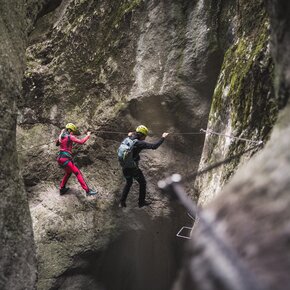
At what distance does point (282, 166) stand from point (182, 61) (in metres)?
10.4

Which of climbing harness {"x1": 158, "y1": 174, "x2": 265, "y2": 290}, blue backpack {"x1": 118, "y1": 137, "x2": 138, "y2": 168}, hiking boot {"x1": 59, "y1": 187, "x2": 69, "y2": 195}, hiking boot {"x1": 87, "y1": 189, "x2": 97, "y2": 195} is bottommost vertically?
hiking boot {"x1": 59, "y1": 187, "x2": 69, "y2": 195}

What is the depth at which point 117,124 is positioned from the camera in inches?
519

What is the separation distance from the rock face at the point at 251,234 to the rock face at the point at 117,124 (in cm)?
973

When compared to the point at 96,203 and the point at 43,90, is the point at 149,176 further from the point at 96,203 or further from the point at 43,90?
the point at 43,90

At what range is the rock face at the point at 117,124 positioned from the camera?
12.6 meters

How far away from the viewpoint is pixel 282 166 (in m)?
2.96

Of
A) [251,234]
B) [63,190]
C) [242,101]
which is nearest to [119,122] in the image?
[63,190]

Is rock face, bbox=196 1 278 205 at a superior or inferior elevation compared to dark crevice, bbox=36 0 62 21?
inferior

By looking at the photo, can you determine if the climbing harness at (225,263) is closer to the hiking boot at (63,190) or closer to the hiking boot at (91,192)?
the hiking boot at (91,192)

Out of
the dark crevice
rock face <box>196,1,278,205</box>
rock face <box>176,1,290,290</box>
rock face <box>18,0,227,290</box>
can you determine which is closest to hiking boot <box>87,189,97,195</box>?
rock face <box>18,0,227,290</box>

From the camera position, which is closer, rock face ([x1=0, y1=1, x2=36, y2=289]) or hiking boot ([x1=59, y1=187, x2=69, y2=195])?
rock face ([x1=0, y1=1, x2=36, y2=289])

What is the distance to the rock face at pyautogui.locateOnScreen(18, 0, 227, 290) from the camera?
12641 millimetres

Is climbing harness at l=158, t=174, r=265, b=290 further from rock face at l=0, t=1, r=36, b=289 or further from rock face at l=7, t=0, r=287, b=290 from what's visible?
rock face at l=7, t=0, r=287, b=290

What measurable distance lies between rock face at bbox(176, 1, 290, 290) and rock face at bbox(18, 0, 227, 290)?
973 centimetres
